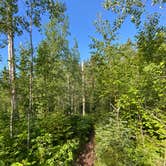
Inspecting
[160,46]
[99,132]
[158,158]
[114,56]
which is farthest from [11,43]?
[158,158]

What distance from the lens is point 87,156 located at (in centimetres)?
932

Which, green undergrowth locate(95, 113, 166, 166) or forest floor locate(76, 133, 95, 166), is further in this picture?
forest floor locate(76, 133, 95, 166)

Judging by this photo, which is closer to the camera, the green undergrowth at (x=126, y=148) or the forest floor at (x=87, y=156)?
the green undergrowth at (x=126, y=148)

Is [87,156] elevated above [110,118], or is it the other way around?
[110,118]

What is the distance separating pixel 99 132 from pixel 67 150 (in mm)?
1657

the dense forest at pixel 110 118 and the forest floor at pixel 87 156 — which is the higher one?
the dense forest at pixel 110 118

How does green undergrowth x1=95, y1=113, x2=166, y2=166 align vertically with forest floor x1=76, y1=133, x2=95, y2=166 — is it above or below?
above

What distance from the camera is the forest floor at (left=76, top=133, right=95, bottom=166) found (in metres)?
8.64

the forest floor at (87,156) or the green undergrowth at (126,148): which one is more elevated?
the green undergrowth at (126,148)

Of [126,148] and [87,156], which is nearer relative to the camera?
[126,148]

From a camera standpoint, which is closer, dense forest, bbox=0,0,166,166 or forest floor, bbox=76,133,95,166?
dense forest, bbox=0,0,166,166

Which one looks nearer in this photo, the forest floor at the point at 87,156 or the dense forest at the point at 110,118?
the dense forest at the point at 110,118

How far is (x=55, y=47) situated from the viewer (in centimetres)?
2114

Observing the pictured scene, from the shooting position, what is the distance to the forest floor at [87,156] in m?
8.64
